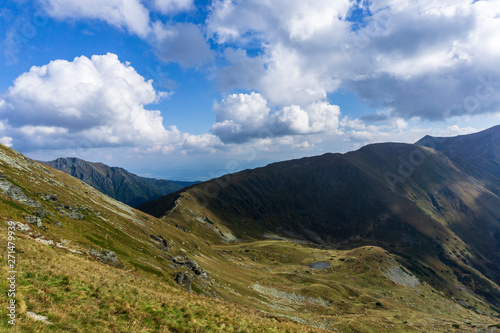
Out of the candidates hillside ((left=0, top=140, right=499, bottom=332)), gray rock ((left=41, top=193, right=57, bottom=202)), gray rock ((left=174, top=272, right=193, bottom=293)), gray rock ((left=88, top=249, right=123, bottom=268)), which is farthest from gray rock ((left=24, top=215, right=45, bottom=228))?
gray rock ((left=174, top=272, right=193, bottom=293))

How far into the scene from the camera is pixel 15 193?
51438 millimetres

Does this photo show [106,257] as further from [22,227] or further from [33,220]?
[33,220]

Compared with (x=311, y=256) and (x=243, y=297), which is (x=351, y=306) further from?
(x=311, y=256)

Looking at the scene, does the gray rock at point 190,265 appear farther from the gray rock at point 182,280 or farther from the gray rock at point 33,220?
the gray rock at point 33,220

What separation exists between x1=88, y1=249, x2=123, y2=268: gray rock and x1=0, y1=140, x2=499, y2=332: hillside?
268mm

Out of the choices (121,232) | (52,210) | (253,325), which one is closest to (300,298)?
(121,232)

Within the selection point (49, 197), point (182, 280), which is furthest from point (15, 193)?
Answer: point (182, 280)

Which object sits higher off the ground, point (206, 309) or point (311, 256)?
point (206, 309)

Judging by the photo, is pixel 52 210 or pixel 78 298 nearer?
Answer: pixel 78 298

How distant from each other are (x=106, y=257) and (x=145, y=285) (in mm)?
16908

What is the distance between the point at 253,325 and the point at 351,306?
312ft

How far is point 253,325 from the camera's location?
24688mm

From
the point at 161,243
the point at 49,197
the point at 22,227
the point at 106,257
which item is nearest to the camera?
the point at 22,227

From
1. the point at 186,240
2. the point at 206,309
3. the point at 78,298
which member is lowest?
the point at 186,240
